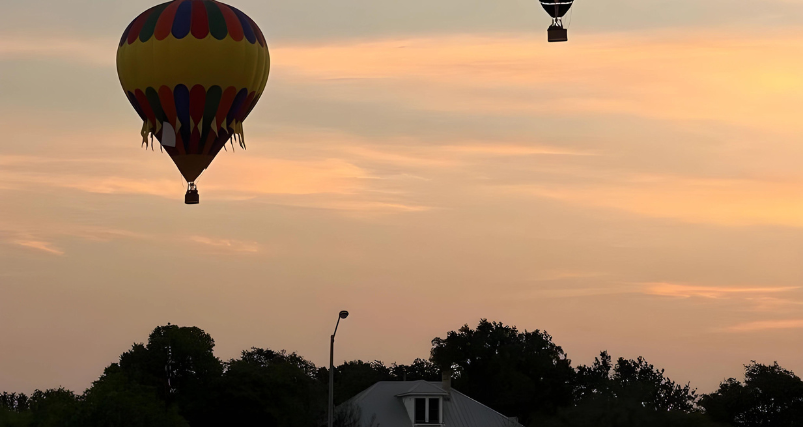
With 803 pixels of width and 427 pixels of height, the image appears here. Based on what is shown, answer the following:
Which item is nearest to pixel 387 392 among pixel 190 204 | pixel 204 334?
pixel 204 334

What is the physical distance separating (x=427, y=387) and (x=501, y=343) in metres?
27.5

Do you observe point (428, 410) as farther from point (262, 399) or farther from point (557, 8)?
point (557, 8)

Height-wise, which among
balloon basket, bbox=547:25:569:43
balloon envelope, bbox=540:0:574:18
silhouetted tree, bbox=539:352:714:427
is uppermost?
balloon envelope, bbox=540:0:574:18

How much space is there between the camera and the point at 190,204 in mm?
59156

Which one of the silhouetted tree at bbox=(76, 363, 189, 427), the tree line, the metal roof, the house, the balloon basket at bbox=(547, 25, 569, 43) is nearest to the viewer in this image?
the balloon basket at bbox=(547, 25, 569, 43)

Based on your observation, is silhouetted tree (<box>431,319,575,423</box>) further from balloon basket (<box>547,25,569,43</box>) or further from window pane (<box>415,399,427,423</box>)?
balloon basket (<box>547,25,569,43</box>)

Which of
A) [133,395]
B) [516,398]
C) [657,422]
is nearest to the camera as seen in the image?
[657,422]

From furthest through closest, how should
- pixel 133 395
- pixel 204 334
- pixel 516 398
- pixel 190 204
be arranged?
pixel 516 398
pixel 204 334
pixel 133 395
pixel 190 204

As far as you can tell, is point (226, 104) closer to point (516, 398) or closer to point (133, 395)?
point (133, 395)

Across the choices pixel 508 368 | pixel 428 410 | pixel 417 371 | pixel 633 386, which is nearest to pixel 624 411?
pixel 633 386

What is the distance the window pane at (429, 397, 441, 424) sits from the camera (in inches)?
3123

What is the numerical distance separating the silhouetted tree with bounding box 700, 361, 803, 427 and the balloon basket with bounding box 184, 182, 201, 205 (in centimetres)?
3234

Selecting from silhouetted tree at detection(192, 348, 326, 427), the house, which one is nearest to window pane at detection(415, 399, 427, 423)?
the house

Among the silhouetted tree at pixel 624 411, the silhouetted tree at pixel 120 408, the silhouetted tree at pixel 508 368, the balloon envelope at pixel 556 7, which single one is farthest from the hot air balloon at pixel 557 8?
the silhouetted tree at pixel 508 368
